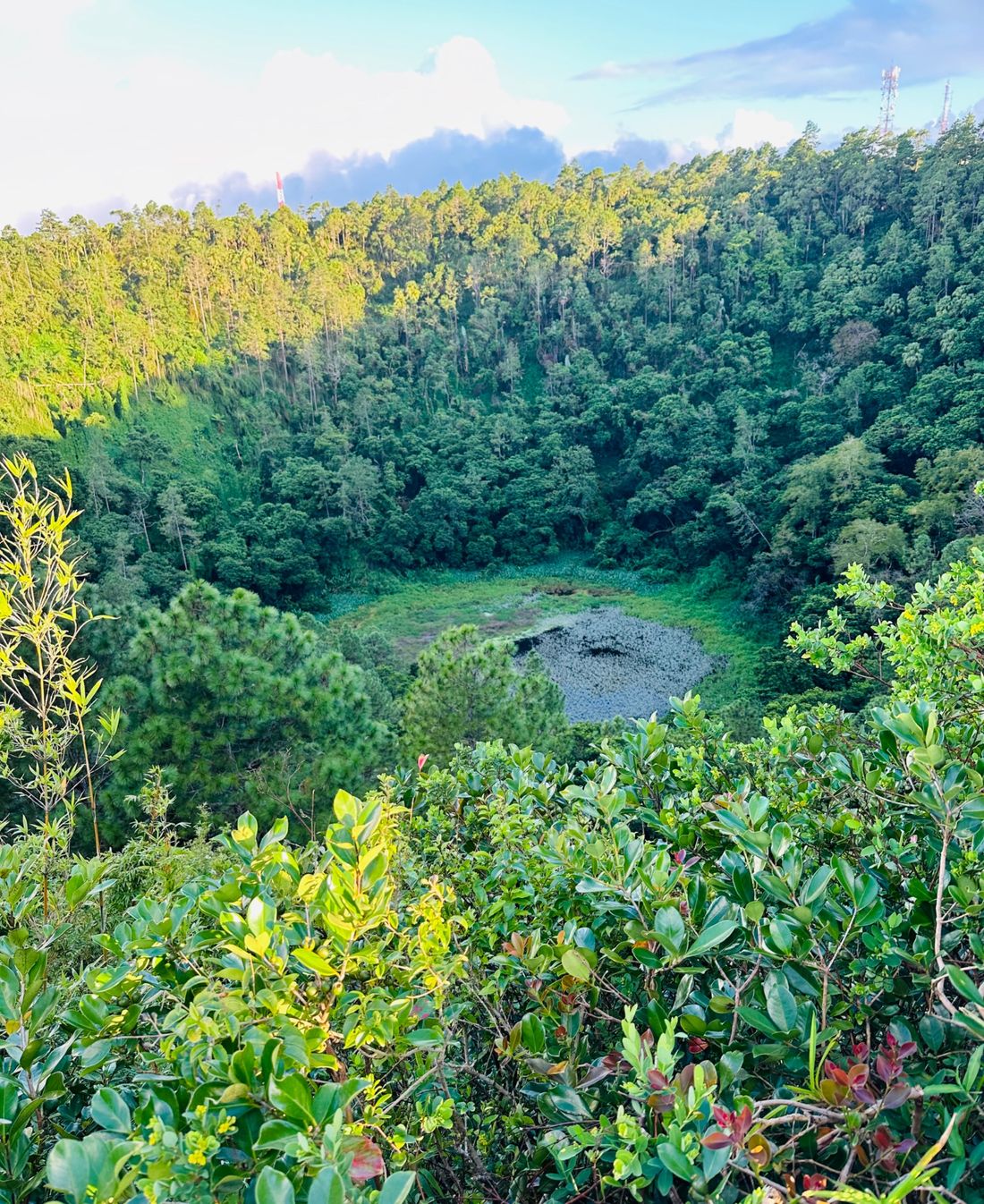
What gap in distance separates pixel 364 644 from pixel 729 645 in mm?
8502

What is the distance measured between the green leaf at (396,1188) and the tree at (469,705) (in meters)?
5.71

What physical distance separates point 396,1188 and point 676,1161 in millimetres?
297

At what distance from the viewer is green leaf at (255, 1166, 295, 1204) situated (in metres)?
0.67

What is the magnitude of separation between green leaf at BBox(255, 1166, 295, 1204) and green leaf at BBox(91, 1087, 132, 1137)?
11.8 inches

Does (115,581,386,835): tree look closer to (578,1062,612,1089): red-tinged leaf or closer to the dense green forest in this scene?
(578,1062,612,1089): red-tinged leaf

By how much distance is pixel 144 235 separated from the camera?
3077 centimetres

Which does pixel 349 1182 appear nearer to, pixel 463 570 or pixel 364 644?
pixel 364 644

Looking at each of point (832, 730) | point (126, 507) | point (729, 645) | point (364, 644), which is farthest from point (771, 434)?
point (832, 730)

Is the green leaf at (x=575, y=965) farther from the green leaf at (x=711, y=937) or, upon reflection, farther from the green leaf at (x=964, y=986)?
the green leaf at (x=964, y=986)

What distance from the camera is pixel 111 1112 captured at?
889 mm

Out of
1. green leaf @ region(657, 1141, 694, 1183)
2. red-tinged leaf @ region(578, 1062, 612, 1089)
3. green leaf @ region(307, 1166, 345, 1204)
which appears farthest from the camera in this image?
red-tinged leaf @ region(578, 1062, 612, 1089)

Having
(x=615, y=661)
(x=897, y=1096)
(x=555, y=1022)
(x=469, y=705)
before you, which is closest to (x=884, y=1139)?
(x=897, y=1096)

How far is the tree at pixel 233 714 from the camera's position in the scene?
568 centimetres

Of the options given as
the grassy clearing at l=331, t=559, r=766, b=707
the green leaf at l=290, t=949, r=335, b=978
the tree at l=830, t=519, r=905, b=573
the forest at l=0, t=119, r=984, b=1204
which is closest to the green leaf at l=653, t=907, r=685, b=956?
the forest at l=0, t=119, r=984, b=1204
